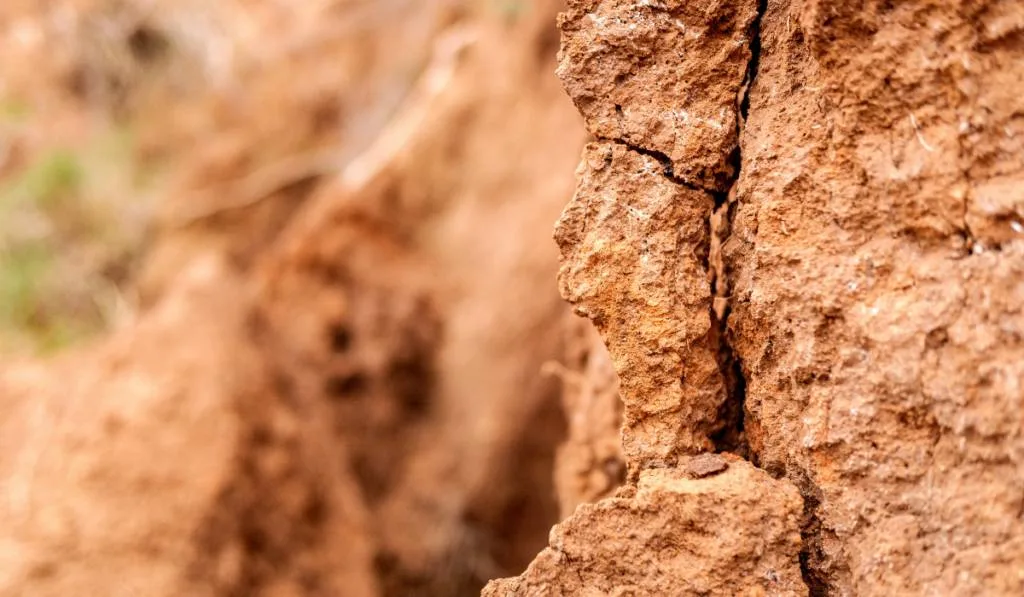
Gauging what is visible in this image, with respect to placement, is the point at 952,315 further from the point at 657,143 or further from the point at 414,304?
the point at 414,304

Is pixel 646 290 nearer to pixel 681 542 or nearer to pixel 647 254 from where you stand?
pixel 647 254

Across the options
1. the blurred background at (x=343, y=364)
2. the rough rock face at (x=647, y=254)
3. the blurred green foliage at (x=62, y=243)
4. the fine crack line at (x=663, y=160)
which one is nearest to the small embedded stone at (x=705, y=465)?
the rough rock face at (x=647, y=254)

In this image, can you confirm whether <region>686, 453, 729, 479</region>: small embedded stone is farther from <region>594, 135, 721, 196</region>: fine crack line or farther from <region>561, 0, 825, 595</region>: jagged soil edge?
<region>594, 135, 721, 196</region>: fine crack line

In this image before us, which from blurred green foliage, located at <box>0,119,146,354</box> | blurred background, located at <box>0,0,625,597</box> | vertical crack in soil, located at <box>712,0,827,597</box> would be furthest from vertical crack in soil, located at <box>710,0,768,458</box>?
blurred green foliage, located at <box>0,119,146,354</box>

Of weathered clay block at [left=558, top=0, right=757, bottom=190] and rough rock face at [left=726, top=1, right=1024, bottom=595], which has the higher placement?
weathered clay block at [left=558, top=0, right=757, bottom=190]

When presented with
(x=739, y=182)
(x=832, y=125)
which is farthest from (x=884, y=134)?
(x=739, y=182)
